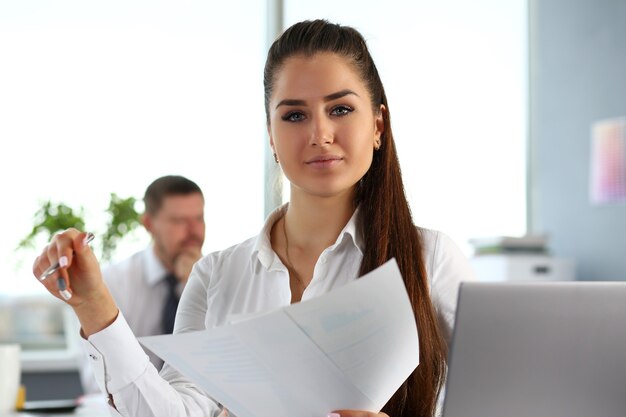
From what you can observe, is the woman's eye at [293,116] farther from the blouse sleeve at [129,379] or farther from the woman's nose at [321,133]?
the blouse sleeve at [129,379]

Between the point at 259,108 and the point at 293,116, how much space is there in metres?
3.30

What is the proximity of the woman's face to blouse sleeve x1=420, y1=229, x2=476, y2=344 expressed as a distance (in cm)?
18

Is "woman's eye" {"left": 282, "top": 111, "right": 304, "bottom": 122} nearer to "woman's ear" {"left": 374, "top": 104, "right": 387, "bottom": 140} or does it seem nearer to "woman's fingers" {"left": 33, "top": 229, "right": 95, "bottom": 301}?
"woman's ear" {"left": 374, "top": 104, "right": 387, "bottom": 140}

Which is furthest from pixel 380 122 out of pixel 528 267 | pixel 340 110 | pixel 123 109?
pixel 528 267

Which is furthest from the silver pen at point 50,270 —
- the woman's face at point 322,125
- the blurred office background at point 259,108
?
the blurred office background at point 259,108

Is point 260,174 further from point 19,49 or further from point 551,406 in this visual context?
point 551,406

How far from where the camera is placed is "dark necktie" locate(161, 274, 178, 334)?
3.23 m

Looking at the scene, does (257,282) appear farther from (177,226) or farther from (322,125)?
(177,226)

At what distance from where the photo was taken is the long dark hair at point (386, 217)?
1439 mm

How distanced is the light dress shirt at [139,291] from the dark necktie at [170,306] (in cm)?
1

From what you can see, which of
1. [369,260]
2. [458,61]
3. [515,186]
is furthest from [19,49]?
[369,260]

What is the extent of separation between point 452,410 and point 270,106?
753 millimetres

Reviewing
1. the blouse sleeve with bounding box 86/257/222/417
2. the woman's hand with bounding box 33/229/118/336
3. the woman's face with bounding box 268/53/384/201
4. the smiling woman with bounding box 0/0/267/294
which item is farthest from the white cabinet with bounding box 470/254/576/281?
the woman's hand with bounding box 33/229/118/336

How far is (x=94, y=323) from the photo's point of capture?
4.23 ft
